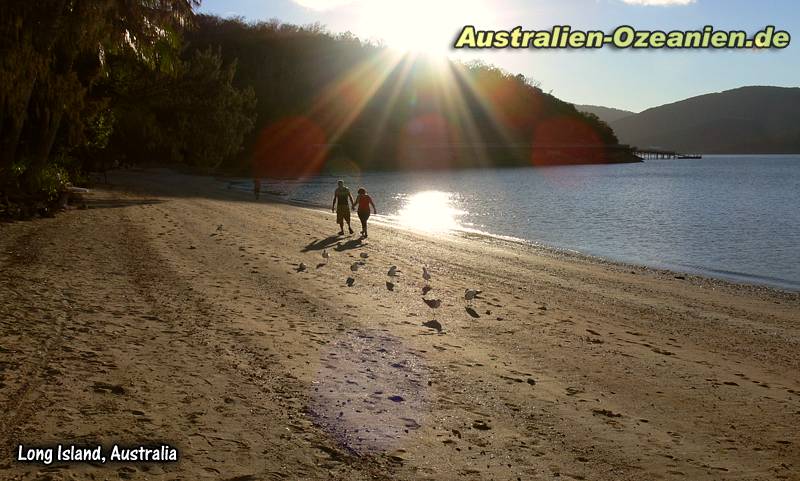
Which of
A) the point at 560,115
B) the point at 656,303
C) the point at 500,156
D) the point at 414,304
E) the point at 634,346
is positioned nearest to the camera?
the point at 634,346

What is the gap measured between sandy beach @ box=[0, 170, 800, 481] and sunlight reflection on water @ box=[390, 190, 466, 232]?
56.2ft

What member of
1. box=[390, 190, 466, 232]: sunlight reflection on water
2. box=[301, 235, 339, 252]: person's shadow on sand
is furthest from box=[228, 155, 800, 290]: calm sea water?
box=[301, 235, 339, 252]: person's shadow on sand

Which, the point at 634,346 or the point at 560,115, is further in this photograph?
the point at 560,115

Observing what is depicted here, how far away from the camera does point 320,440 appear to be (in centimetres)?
473

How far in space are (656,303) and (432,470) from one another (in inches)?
401

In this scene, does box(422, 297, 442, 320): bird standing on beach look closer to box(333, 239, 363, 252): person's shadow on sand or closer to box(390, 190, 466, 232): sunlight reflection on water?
box(333, 239, 363, 252): person's shadow on sand

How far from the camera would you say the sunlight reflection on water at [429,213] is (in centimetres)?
3126

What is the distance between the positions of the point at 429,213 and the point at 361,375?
3390 centimetres

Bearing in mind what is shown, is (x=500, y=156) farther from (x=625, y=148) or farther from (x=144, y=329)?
(x=144, y=329)

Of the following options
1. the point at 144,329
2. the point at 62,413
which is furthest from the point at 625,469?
the point at 144,329

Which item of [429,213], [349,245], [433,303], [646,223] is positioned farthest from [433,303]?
[429,213]

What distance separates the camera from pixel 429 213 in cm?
4000

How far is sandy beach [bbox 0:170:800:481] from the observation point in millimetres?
4582

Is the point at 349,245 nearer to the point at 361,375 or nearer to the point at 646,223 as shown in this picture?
the point at 361,375
